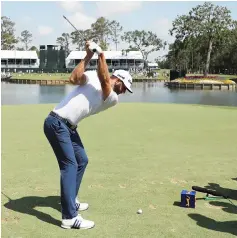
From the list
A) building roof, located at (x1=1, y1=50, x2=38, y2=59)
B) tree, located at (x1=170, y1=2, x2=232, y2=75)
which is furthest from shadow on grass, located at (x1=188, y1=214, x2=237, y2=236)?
building roof, located at (x1=1, y1=50, x2=38, y2=59)

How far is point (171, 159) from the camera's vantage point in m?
8.14

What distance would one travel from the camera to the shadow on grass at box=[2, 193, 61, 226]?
4.81 m

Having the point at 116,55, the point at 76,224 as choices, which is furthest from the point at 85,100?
the point at 116,55

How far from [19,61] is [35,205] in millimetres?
110268

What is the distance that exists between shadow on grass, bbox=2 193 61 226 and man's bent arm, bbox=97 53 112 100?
1571mm

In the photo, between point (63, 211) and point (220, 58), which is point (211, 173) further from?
point (220, 58)

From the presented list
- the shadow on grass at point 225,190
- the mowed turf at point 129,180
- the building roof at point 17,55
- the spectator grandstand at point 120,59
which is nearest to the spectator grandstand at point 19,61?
the building roof at point 17,55

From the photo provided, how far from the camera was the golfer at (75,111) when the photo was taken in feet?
14.3

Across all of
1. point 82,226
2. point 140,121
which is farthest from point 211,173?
point 140,121

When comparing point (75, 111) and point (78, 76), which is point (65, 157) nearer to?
point (75, 111)

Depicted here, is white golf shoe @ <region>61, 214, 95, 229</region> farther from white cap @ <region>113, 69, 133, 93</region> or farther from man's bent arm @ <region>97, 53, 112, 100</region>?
white cap @ <region>113, 69, 133, 93</region>

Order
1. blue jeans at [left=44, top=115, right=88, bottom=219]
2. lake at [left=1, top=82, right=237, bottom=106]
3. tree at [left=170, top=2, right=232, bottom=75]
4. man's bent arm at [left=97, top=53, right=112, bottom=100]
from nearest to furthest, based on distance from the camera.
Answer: man's bent arm at [left=97, top=53, right=112, bottom=100] < blue jeans at [left=44, top=115, right=88, bottom=219] < lake at [left=1, top=82, right=237, bottom=106] < tree at [left=170, top=2, right=232, bottom=75]

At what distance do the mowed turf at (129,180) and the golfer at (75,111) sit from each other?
28 centimetres

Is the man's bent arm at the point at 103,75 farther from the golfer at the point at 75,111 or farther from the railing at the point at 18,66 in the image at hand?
the railing at the point at 18,66
